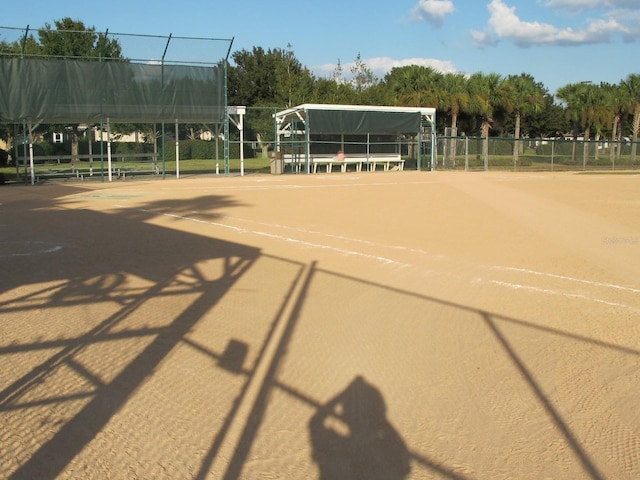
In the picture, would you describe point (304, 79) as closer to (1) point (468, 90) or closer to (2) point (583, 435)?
(1) point (468, 90)

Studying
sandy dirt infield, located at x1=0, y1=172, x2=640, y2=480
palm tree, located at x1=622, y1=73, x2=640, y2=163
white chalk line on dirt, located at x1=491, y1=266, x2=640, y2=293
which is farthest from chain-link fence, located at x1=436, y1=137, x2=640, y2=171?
white chalk line on dirt, located at x1=491, y1=266, x2=640, y2=293

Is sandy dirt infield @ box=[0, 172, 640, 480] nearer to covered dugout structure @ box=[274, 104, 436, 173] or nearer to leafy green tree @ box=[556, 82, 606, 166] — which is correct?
covered dugout structure @ box=[274, 104, 436, 173]

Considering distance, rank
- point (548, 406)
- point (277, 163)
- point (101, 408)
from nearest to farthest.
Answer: point (101, 408) < point (548, 406) < point (277, 163)

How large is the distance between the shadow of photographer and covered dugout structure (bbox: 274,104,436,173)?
105ft

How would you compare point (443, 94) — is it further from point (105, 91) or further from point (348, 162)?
point (105, 91)

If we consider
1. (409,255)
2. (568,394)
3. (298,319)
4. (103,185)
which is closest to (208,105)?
(103,185)

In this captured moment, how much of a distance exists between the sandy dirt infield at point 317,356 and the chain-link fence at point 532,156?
3103cm

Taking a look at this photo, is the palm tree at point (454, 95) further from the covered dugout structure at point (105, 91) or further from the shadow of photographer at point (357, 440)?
the shadow of photographer at point (357, 440)

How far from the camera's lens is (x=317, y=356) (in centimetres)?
588

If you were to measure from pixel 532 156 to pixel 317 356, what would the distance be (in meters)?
45.3

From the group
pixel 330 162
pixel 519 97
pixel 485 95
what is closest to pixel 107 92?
pixel 330 162

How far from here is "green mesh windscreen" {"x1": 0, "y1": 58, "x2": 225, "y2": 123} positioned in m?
28.2

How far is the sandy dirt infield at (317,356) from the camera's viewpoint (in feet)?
13.4

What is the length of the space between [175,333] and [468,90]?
5141cm
